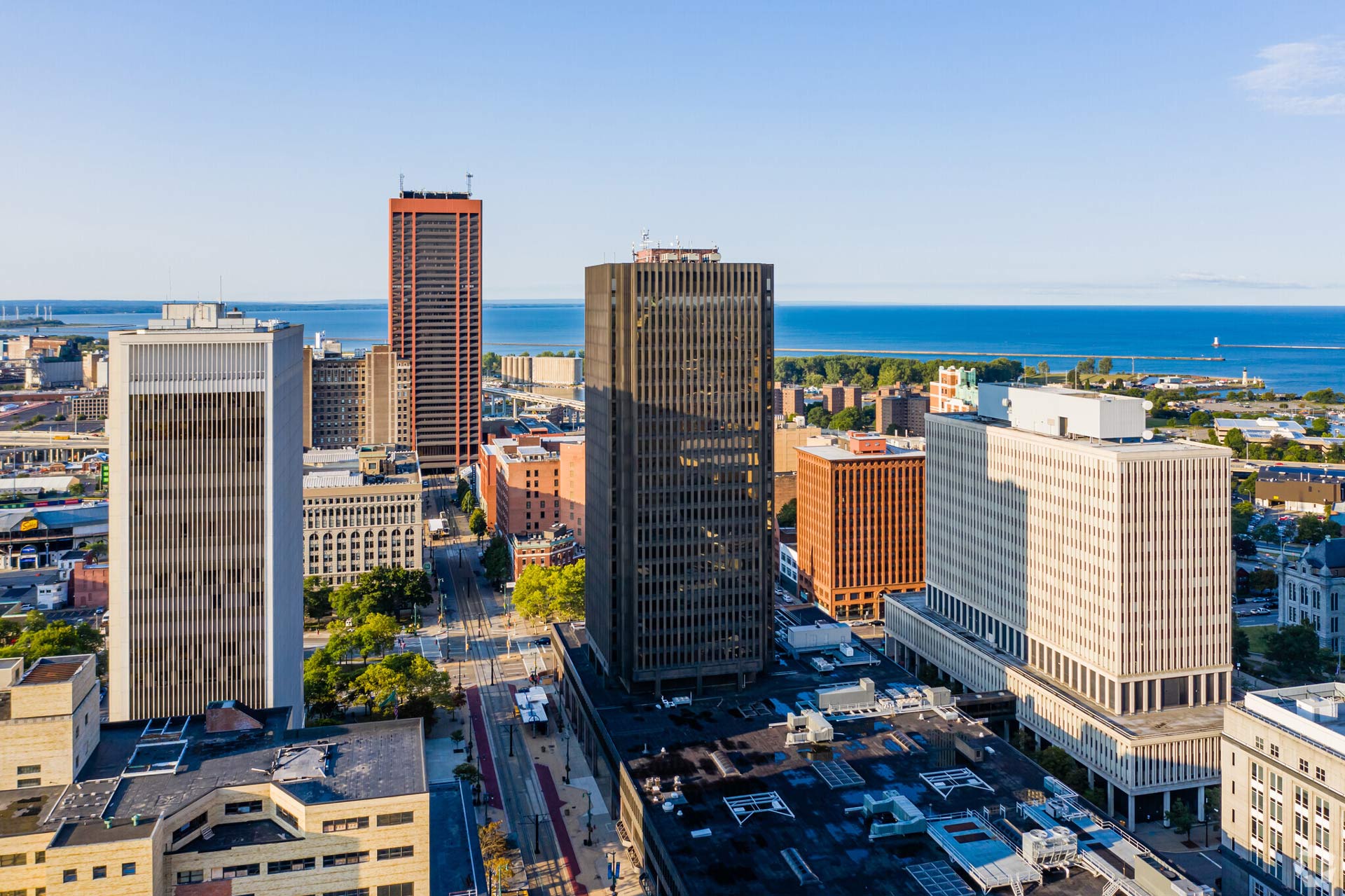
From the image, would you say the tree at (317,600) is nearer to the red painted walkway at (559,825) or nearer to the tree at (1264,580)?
the red painted walkway at (559,825)

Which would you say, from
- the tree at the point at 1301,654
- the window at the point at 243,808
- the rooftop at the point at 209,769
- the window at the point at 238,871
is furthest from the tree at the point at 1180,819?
the window at the point at 238,871

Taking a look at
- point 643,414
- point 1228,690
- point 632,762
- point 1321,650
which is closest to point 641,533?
point 643,414

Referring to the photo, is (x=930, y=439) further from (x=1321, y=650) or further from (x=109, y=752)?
(x=109, y=752)

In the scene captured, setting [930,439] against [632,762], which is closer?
[632,762]

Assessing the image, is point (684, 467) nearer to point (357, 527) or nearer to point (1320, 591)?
point (357, 527)

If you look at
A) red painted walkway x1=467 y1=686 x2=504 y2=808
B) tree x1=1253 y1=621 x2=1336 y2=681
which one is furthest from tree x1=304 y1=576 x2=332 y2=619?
tree x1=1253 y1=621 x2=1336 y2=681

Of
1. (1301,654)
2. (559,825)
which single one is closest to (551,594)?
(559,825)
